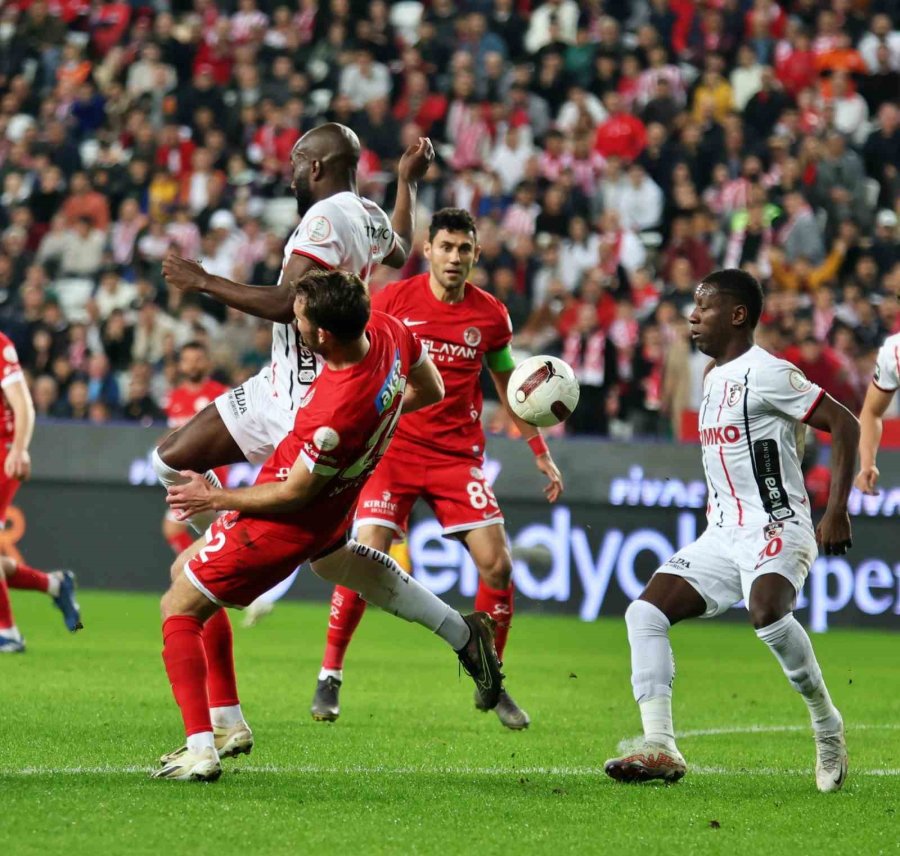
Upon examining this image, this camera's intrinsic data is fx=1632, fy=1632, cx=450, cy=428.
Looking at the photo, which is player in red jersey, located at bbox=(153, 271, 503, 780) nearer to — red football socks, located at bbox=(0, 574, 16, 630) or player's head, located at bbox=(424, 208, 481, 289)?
player's head, located at bbox=(424, 208, 481, 289)

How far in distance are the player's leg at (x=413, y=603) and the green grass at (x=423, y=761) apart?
1.31ft

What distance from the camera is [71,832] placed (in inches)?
198

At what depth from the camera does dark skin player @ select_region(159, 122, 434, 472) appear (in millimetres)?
6488

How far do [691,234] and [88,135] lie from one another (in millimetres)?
8925

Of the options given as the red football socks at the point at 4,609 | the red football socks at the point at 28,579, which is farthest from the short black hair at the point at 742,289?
the red football socks at the point at 28,579

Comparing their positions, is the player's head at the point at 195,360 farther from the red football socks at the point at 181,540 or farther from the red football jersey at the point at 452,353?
the red football jersey at the point at 452,353

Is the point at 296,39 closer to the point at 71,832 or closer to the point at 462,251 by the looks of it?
the point at 462,251

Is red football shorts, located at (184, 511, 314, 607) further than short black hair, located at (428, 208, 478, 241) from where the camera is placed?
No

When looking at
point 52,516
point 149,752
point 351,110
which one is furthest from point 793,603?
point 351,110

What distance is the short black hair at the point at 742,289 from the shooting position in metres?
6.54

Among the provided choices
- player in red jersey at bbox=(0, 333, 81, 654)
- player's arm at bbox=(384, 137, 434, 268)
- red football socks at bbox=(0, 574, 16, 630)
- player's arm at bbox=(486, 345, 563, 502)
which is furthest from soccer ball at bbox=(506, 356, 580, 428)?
red football socks at bbox=(0, 574, 16, 630)

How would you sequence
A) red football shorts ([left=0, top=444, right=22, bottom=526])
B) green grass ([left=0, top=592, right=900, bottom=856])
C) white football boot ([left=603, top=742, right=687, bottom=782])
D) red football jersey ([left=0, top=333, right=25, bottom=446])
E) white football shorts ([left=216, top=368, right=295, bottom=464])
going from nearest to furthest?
green grass ([left=0, top=592, right=900, bottom=856]) → white football boot ([left=603, top=742, right=687, bottom=782]) → white football shorts ([left=216, top=368, right=295, bottom=464]) → red football jersey ([left=0, top=333, right=25, bottom=446]) → red football shorts ([left=0, top=444, right=22, bottom=526])

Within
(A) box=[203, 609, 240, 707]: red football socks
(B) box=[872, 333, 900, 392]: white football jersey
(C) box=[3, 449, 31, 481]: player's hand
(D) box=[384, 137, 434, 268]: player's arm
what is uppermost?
(D) box=[384, 137, 434, 268]: player's arm

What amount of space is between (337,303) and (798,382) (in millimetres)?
1854
